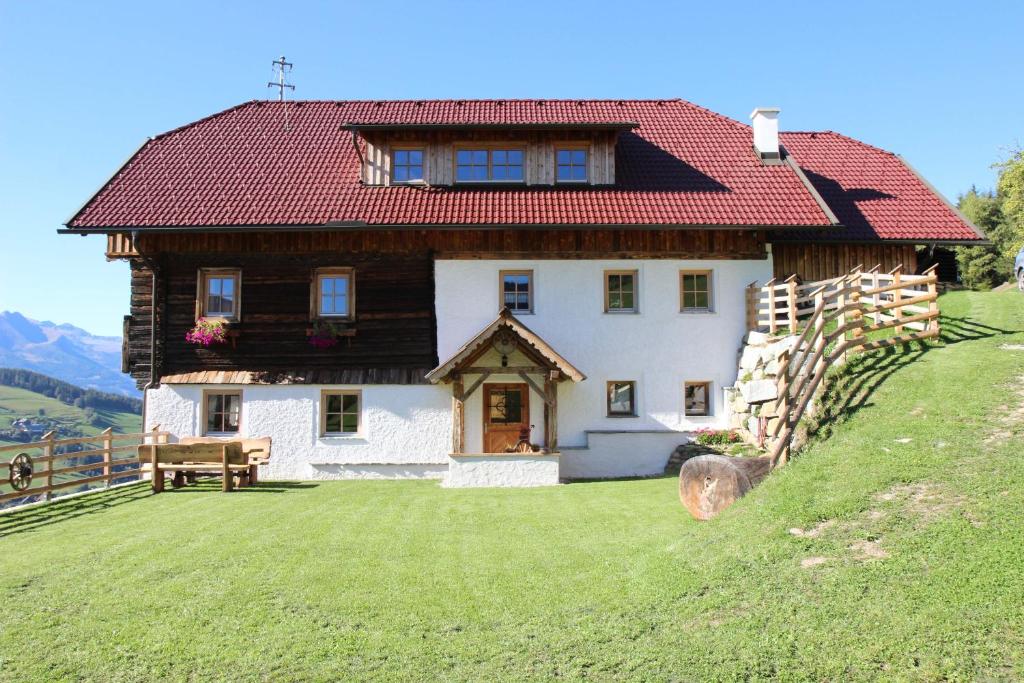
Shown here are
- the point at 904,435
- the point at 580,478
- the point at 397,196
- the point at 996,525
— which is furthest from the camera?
the point at 397,196

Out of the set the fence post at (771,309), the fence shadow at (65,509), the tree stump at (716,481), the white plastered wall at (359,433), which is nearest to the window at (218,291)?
the white plastered wall at (359,433)

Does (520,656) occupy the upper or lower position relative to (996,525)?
lower

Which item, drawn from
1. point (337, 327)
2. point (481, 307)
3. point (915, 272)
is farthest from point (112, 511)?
point (915, 272)

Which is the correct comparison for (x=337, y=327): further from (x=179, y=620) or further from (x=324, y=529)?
(x=179, y=620)

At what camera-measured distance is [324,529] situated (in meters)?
11.3

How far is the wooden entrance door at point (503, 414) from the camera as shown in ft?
59.1

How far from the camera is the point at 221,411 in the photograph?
18.7 metres

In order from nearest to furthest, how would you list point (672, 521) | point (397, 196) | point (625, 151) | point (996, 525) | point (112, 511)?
1. point (996, 525)
2. point (672, 521)
3. point (112, 511)
4. point (397, 196)
5. point (625, 151)

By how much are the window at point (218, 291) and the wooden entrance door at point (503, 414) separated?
6876 millimetres

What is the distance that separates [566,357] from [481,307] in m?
2.46

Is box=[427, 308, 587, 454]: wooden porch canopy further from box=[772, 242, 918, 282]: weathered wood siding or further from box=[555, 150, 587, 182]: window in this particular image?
box=[772, 242, 918, 282]: weathered wood siding

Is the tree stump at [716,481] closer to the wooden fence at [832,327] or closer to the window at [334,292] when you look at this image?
the wooden fence at [832,327]

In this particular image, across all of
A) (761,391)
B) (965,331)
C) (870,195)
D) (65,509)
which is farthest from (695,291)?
(65,509)

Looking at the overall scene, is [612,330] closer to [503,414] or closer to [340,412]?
[503,414]
